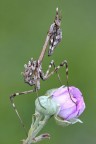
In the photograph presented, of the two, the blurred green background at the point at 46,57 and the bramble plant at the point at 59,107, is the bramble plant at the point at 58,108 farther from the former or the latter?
the blurred green background at the point at 46,57

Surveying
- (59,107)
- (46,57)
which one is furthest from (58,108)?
(46,57)

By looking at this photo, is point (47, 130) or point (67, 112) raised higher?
point (67, 112)

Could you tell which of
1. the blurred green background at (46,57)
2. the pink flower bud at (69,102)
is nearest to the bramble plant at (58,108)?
the pink flower bud at (69,102)

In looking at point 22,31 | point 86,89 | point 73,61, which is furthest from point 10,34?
point 86,89

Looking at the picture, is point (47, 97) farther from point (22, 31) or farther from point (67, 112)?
point (22, 31)

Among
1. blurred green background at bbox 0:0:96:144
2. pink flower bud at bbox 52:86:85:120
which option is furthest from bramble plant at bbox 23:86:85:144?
blurred green background at bbox 0:0:96:144

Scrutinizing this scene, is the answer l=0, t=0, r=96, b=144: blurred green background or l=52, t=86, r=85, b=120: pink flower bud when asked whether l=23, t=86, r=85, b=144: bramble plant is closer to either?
l=52, t=86, r=85, b=120: pink flower bud
